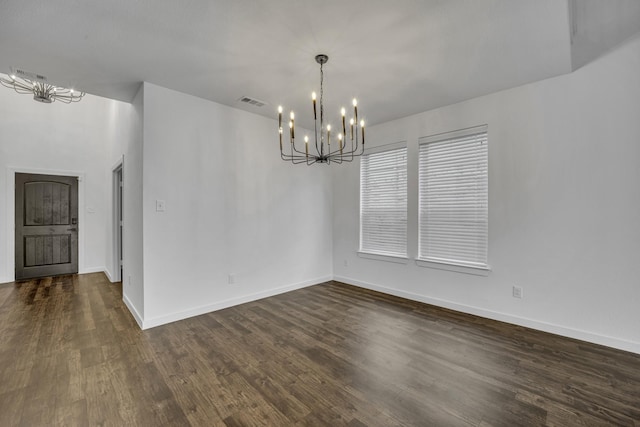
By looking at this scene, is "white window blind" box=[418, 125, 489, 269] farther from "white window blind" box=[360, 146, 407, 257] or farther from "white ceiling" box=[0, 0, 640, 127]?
"white ceiling" box=[0, 0, 640, 127]

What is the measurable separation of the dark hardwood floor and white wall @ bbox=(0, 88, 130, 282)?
2.65 m

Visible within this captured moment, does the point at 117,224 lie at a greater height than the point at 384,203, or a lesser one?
lesser

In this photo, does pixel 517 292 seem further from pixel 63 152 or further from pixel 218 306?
pixel 63 152

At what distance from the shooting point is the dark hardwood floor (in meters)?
1.75

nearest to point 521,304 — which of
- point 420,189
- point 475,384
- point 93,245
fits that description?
point 475,384

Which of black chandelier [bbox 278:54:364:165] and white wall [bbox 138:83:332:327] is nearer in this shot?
black chandelier [bbox 278:54:364:165]

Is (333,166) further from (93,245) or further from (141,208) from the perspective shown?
(93,245)

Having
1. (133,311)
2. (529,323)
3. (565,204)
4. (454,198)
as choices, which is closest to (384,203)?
(454,198)

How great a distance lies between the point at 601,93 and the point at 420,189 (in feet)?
6.60

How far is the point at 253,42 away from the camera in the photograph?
7.67 feet

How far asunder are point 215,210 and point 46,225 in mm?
4411

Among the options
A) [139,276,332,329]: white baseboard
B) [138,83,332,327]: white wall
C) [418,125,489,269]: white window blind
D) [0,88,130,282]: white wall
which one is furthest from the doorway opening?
[418,125,489,269]: white window blind

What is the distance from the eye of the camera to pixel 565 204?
2.88m

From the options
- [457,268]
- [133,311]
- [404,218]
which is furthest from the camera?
[404,218]
